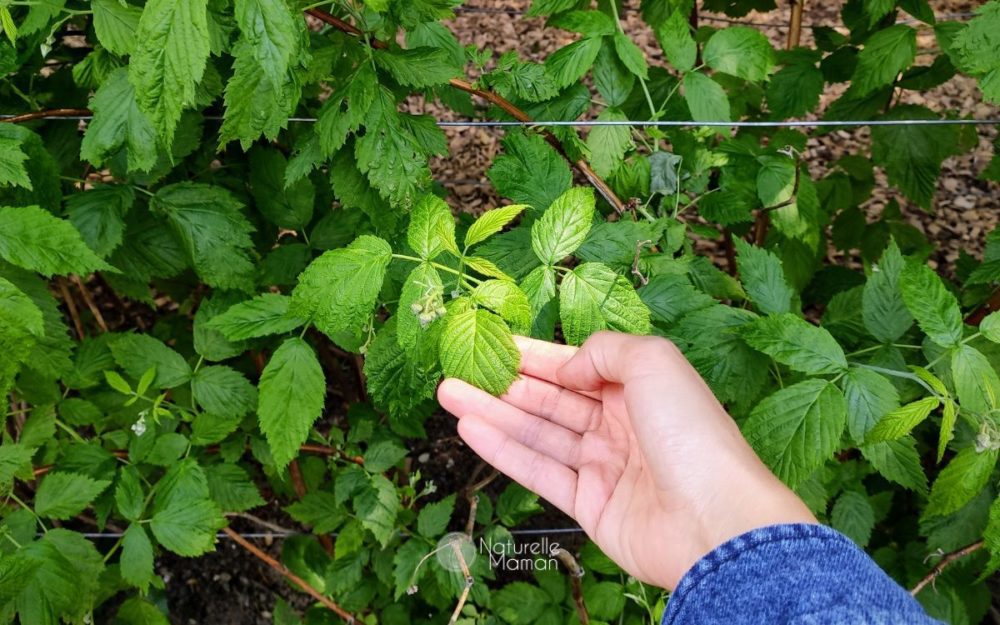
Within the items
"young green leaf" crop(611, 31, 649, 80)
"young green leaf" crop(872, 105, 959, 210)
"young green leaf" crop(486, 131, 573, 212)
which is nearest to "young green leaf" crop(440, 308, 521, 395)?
"young green leaf" crop(486, 131, 573, 212)

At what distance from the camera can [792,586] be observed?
1.10 m

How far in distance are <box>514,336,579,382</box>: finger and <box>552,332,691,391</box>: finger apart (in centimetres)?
9

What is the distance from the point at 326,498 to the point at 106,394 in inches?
27.7

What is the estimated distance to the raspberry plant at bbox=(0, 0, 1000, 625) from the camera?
130 cm

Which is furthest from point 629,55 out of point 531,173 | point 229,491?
point 229,491

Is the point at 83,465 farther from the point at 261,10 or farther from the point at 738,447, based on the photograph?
the point at 738,447

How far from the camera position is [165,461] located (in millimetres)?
1948

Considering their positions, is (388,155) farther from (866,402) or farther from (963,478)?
(963,478)

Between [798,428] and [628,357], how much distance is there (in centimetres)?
35

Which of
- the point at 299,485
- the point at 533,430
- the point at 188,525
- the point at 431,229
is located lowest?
the point at 299,485

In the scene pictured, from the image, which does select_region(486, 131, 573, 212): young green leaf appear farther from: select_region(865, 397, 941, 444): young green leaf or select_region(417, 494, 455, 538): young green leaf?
select_region(417, 494, 455, 538): young green leaf

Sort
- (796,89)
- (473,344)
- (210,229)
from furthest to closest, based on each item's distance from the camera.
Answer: (796,89)
(210,229)
(473,344)

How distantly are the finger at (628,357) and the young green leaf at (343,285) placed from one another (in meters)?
0.40

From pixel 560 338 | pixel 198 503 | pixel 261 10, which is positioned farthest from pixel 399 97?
pixel 560 338
